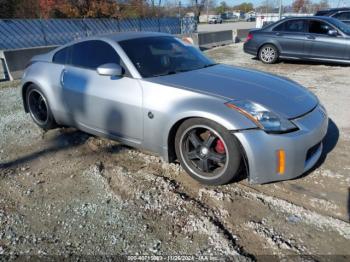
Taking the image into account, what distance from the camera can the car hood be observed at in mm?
3302

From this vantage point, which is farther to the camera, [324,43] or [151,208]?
[324,43]

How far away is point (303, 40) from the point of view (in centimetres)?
1021

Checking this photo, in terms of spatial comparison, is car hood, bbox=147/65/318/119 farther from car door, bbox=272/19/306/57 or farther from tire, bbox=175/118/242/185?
car door, bbox=272/19/306/57

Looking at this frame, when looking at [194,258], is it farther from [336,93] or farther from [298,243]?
[336,93]

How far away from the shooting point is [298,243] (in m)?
2.60

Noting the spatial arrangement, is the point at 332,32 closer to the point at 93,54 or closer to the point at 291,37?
the point at 291,37

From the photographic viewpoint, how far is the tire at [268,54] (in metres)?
10.8

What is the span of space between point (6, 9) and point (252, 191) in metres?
27.6

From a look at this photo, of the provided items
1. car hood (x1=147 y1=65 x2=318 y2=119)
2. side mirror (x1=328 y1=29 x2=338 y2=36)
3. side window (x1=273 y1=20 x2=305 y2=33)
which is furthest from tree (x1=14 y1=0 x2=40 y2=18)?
car hood (x1=147 y1=65 x2=318 y2=119)

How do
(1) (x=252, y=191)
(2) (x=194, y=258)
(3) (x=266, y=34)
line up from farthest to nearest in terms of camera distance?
(3) (x=266, y=34) → (1) (x=252, y=191) → (2) (x=194, y=258)

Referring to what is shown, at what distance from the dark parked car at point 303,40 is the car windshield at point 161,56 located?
685 cm

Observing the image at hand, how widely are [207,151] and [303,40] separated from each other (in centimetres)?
827

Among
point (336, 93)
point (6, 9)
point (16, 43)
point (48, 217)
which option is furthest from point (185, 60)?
point (6, 9)

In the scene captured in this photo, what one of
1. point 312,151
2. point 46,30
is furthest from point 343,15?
→ point 46,30
